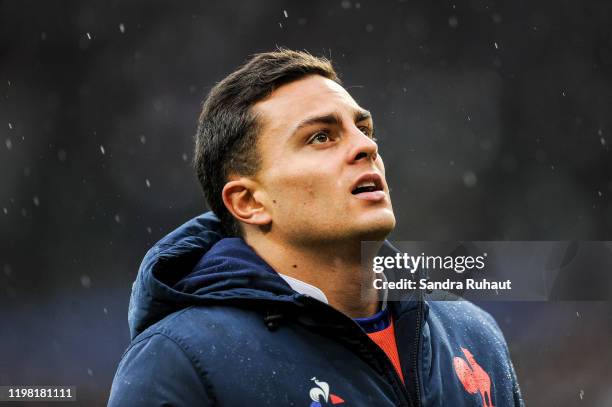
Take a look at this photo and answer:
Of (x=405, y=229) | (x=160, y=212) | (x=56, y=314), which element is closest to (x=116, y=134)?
(x=160, y=212)

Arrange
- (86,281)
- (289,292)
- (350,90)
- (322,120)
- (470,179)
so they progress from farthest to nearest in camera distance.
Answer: (350,90)
(470,179)
(86,281)
(322,120)
(289,292)

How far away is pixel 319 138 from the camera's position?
2.50 metres

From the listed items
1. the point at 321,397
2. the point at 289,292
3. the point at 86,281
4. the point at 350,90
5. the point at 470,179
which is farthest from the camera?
the point at 350,90

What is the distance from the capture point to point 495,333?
2.64 m

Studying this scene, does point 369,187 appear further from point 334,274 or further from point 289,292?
point 289,292

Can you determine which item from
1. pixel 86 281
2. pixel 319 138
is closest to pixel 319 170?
pixel 319 138

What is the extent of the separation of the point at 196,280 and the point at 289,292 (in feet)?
0.90

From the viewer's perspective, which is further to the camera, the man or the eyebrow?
the eyebrow

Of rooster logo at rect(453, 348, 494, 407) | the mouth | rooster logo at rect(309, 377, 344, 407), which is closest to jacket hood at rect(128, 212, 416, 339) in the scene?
rooster logo at rect(309, 377, 344, 407)

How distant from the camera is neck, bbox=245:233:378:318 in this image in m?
2.46

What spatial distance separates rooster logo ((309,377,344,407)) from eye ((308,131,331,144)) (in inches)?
30.5

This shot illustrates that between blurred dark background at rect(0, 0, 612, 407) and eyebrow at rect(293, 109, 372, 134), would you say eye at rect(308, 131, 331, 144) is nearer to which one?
eyebrow at rect(293, 109, 372, 134)

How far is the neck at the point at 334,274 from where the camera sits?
8.05 feet

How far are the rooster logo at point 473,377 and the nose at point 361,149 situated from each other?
674 millimetres
